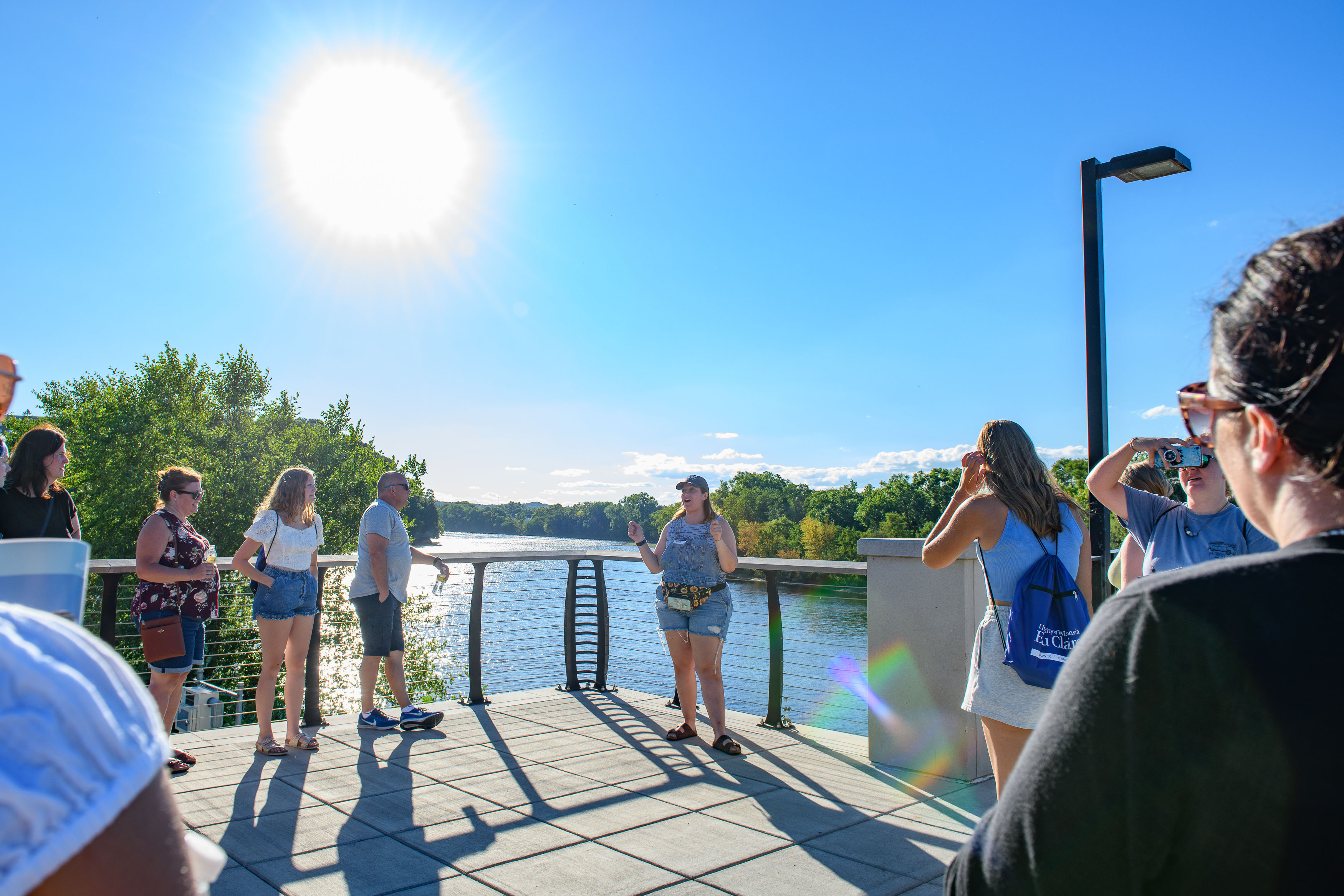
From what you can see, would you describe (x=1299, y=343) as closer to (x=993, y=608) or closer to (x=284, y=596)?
(x=993, y=608)

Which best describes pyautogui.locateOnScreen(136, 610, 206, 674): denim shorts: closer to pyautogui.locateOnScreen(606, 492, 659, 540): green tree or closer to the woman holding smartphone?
the woman holding smartphone

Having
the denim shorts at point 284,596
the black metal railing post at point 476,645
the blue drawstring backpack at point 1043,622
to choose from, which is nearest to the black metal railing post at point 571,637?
Result: the black metal railing post at point 476,645

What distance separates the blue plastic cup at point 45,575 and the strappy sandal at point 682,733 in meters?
4.97

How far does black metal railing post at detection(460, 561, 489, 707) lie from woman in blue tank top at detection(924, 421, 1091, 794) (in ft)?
14.8

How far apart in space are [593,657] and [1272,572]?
7.64m

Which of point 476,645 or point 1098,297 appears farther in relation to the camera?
point 476,645

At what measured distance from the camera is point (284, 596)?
506 centimetres

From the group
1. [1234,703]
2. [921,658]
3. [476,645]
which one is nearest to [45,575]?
[1234,703]

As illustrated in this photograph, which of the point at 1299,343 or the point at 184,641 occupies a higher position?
the point at 1299,343

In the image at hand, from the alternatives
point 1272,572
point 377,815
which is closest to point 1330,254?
point 1272,572

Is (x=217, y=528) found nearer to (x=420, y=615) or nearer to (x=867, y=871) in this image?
(x=420, y=615)

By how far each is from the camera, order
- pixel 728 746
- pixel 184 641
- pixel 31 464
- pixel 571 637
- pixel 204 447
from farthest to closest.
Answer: pixel 204 447, pixel 571 637, pixel 728 746, pixel 184 641, pixel 31 464

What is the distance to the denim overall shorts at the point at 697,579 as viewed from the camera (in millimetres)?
5473

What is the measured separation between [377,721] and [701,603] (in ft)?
7.75
